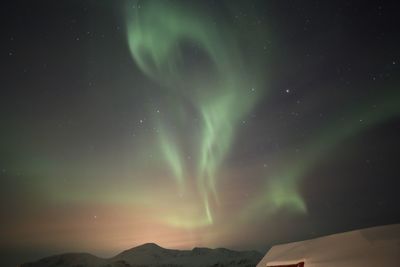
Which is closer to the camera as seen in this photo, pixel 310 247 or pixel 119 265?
pixel 310 247

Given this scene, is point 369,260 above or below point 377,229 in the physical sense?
below

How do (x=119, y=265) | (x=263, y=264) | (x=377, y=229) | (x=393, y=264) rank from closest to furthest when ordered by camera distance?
(x=393, y=264), (x=377, y=229), (x=263, y=264), (x=119, y=265)

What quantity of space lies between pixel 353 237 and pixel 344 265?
158cm

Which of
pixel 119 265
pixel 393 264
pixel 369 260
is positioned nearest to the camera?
pixel 393 264

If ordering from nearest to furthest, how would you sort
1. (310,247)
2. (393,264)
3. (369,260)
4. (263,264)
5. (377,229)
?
1. (393,264)
2. (369,260)
3. (377,229)
4. (310,247)
5. (263,264)

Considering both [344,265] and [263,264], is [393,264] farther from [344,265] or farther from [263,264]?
[263,264]

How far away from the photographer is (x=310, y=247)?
1182cm

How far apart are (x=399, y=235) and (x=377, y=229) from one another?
1.21 metres

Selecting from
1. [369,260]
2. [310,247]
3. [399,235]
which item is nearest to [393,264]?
[369,260]

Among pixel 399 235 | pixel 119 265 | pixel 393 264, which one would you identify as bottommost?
pixel 393 264

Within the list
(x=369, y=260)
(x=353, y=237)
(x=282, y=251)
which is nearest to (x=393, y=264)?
(x=369, y=260)

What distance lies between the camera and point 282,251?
1294 centimetres

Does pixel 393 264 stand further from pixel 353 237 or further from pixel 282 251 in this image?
pixel 282 251

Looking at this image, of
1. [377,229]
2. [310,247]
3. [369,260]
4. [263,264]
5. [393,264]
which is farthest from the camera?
[263,264]
